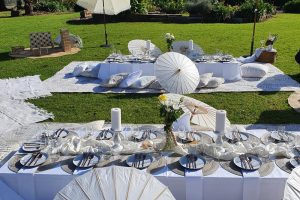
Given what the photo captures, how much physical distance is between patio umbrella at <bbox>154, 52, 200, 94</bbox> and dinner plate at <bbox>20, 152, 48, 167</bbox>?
3559 millimetres

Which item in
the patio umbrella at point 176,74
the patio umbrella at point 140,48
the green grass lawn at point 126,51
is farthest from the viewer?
the patio umbrella at point 140,48

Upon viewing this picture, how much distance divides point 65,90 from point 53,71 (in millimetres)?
2553

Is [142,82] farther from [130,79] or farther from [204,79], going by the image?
[204,79]

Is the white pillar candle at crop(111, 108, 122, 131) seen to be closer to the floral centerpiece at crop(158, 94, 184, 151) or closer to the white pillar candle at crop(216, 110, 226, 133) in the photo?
the floral centerpiece at crop(158, 94, 184, 151)

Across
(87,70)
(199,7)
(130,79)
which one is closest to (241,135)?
(130,79)

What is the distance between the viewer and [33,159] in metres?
5.86

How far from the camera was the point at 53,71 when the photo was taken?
14.5 m

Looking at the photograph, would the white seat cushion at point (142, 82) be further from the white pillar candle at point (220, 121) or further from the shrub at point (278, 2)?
the shrub at point (278, 2)

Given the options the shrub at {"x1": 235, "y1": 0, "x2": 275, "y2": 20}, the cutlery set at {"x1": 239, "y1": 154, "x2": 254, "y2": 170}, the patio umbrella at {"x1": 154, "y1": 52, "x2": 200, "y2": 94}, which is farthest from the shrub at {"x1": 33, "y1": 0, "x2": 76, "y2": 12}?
the cutlery set at {"x1": 239, "y1": 154, "x2": 254, "y2": 170}

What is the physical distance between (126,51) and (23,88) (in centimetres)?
639

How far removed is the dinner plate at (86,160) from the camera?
570 cm

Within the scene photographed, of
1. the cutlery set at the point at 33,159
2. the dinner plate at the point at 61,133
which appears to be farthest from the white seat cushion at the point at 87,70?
the cutlery set at the point at 33,159

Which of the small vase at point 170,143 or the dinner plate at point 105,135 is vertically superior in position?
the small vase at point 170,143

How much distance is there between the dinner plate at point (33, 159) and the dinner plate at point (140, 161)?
1.27m
